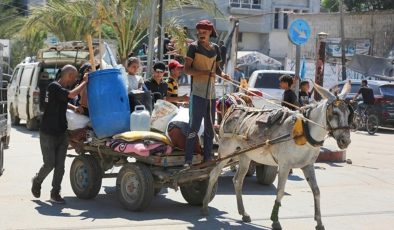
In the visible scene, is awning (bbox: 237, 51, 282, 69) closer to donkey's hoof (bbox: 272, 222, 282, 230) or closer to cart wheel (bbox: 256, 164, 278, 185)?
cart wheel (bbox: 256, 164, 278, 185)

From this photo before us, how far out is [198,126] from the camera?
883 cm

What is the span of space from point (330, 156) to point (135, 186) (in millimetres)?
7711

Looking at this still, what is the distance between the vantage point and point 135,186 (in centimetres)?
891

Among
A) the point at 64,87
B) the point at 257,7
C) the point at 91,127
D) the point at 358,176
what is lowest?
the point at 358,176

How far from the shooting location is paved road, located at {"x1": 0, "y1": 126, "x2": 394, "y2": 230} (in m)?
8.34

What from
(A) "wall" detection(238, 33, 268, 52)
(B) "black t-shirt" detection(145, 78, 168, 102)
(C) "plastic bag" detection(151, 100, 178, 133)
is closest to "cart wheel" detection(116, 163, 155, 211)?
(C) "plastic bag" detection(151, 100, 178, 133)

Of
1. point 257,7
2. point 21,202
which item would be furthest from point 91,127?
point 257,7

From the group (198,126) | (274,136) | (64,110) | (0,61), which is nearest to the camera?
(274,136)

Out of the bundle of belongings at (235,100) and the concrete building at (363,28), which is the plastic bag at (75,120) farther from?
the concrete building at (363,28)

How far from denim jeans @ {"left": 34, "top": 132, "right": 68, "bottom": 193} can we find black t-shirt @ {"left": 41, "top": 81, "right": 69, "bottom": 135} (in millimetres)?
100

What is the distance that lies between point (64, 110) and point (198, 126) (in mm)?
2017

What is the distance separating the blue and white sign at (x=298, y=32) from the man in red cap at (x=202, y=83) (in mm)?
7191

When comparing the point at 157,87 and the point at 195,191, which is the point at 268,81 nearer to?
the point at 157,87

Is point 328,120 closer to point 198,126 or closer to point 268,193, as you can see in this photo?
point 198,126
